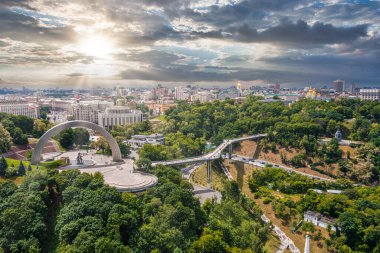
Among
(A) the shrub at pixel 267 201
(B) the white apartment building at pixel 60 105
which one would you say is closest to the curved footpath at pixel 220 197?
(A) the shrub at pixel 267 201

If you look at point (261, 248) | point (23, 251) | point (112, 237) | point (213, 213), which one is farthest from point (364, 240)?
point (23, 251)

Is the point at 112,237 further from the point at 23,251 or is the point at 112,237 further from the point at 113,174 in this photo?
the point at 113,174

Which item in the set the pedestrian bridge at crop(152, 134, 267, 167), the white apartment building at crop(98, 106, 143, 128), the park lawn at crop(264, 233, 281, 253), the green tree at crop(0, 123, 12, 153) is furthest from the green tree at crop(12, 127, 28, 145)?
the park lawn at crop(264, 233, 281, 253)

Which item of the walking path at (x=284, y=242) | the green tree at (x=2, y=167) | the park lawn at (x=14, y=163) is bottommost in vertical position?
the walking path at (x=284, y=242)

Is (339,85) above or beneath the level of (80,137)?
above

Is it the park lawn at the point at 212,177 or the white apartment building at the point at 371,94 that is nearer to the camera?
the park lawn at the point at 212,177

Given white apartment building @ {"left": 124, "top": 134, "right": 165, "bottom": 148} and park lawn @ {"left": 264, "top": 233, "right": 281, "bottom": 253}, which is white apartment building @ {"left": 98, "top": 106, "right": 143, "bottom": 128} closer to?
white apartment building @ {"left": 124, "top": 134, "right": 165, "bottom": 148}

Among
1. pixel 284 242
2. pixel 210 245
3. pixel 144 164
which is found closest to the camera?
pixel 210 245

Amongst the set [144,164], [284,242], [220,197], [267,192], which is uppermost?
[144,164]

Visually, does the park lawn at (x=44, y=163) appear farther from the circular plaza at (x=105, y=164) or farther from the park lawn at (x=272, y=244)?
the park lawn at (x=272, y=244)

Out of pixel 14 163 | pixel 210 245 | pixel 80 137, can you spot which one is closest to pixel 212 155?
pixel 80 137

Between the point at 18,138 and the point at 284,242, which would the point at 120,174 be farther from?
the point at 284,242
